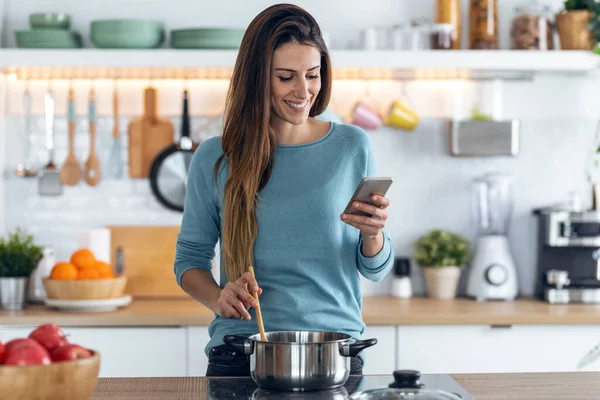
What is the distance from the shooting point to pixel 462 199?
3559mm

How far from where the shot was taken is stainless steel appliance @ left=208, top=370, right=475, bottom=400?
4.67ft

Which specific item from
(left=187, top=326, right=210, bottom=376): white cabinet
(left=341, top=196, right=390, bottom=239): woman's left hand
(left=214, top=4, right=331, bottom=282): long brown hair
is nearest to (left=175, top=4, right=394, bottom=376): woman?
(left=214, top=4, right=331, bottom=282): long brown hair

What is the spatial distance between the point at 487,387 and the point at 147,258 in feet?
6.70

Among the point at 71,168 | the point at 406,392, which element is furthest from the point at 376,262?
the point at 71,168

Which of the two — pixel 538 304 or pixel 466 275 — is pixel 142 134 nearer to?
pixel 466 275

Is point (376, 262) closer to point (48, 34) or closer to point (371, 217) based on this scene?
point (371, 217)

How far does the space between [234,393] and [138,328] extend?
5.05 feet

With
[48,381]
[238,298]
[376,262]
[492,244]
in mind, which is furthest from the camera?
[492,244]

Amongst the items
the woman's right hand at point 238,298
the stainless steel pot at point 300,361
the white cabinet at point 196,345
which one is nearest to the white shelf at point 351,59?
the white cabinet at point 196,345

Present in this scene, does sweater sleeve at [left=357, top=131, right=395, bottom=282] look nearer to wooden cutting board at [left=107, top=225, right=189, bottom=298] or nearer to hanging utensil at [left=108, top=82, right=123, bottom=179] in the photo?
wooden cutting board at [left=107, top=225, right=189, bottom=298]

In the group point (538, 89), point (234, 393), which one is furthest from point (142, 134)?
point (234, 393)

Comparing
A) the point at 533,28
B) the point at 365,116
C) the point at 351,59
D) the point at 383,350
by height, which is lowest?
the point at 383,350

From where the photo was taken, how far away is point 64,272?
121 inches

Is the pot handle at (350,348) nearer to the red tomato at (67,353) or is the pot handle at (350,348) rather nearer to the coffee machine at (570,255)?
the red tomato at (67,353)
